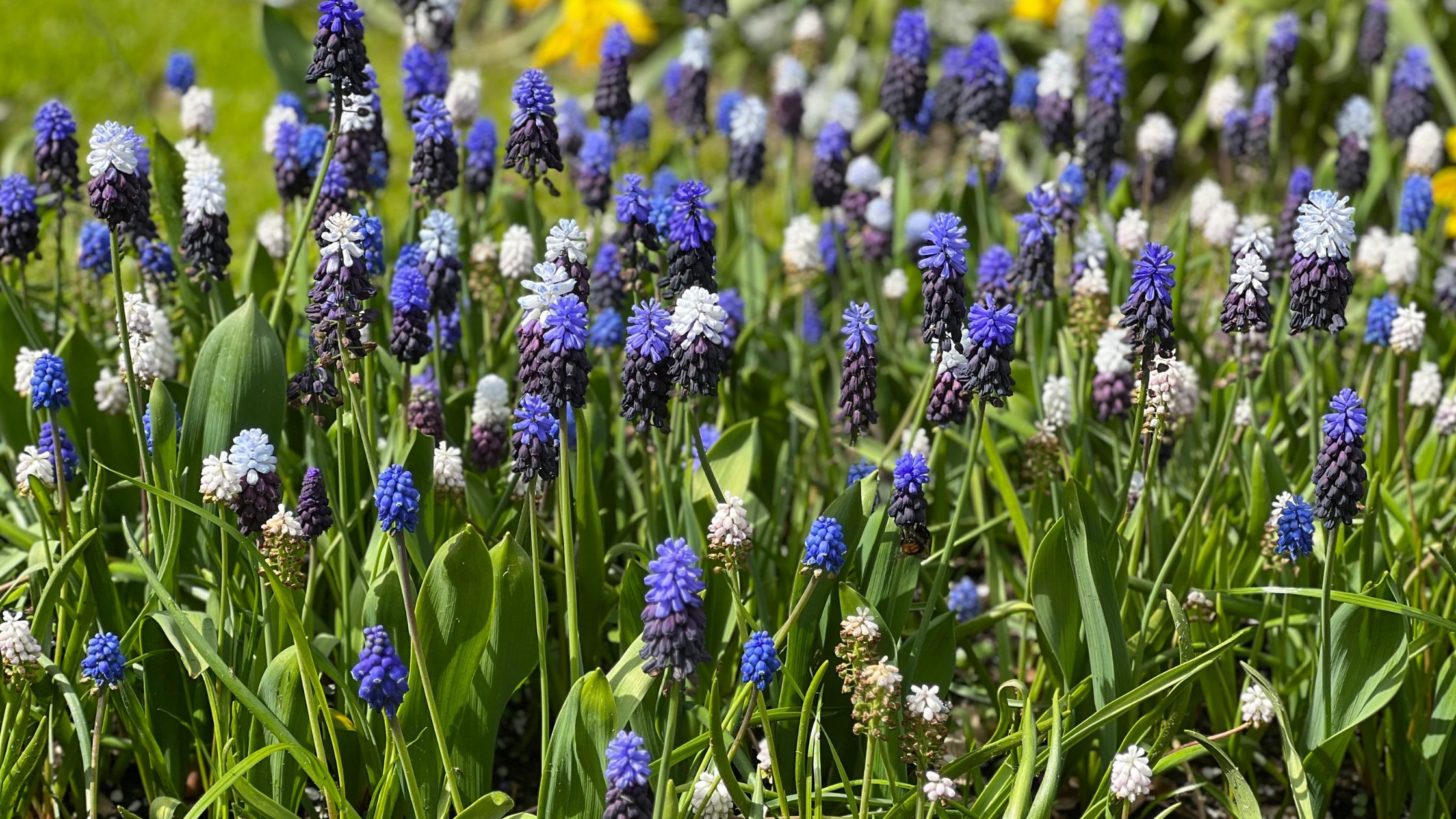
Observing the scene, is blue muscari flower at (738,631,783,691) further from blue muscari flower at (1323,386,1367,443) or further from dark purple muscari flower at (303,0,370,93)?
dark purple muscari flower at (303,0,370,93)

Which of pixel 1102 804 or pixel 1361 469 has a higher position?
pixel 1361 469

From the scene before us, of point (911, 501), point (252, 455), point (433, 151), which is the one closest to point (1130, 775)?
point (911, 501)

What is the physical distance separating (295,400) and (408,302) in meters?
0.35

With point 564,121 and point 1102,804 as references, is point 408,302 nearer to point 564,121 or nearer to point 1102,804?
point 1102,804

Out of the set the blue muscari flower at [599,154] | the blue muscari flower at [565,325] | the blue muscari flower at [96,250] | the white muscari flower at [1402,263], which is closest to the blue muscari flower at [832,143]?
the blue muscari flower at [599,154]

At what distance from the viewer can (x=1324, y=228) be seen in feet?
9.61

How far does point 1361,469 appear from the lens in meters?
2.93

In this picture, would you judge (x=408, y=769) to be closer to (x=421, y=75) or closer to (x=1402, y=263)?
(x=421, y=75)

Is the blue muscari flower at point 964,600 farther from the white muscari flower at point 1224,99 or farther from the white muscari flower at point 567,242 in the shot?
the white muscari flower at point 1224,99

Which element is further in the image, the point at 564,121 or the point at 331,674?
the point at 564,121

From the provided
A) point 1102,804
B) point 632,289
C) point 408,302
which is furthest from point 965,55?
point 1102,804

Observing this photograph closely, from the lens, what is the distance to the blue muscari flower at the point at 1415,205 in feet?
16.5

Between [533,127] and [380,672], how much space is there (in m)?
1.30

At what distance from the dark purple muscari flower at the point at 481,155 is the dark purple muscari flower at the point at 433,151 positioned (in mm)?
698
